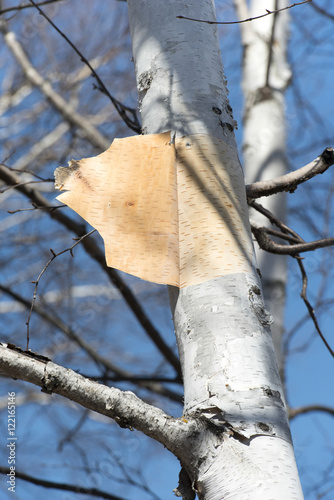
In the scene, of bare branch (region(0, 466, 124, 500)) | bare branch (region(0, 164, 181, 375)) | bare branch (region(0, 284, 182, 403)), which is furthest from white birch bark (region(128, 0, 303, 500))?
bare branch (region(0, 284, 182, 403))

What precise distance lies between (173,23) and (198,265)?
1.80 ft

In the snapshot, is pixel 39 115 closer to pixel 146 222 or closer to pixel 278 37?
pixel 278 37

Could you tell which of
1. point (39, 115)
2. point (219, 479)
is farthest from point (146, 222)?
point (39, 115)

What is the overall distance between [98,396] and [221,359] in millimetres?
192

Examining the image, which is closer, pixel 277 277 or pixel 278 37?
pixel 277 277

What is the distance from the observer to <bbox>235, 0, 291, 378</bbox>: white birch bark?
1.88 meters

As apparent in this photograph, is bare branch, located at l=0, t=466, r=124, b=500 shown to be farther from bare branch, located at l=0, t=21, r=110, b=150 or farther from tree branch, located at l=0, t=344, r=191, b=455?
bare branch, located at l=0, t=21, r=110, b=150

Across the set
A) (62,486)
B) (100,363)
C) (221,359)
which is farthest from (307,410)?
(221,359)

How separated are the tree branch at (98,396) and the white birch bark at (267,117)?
3.73ft

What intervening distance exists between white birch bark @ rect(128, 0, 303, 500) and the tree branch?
0.04 metres

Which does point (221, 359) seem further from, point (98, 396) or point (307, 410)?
point (307, 410)

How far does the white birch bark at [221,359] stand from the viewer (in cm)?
67

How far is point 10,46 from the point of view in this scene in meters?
3.36

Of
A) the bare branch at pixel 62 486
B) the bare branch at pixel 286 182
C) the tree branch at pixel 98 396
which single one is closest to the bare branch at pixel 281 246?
the bare branch at pixel 286 182
